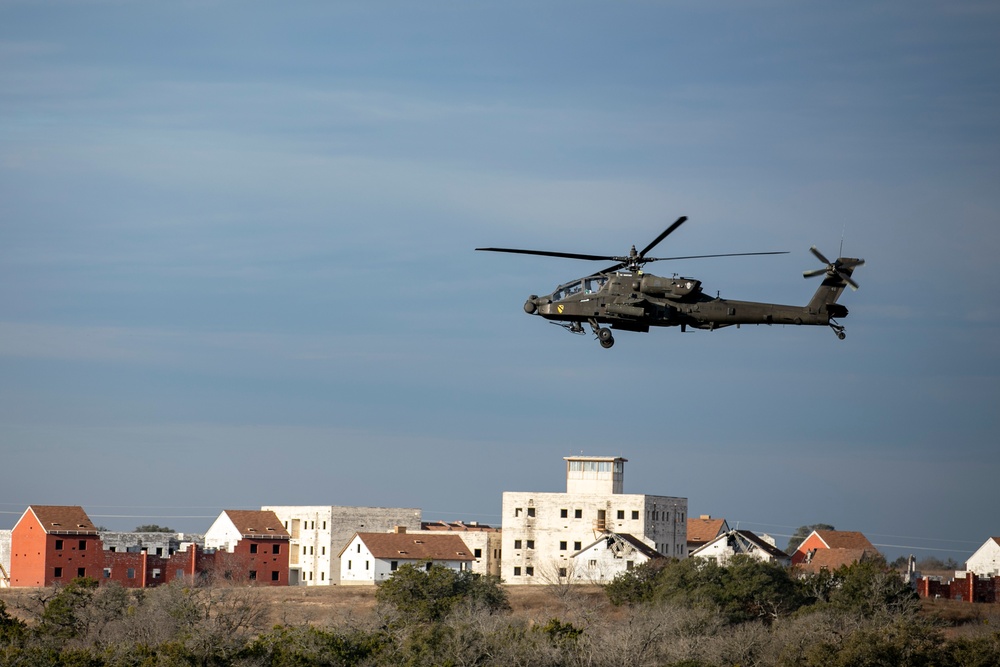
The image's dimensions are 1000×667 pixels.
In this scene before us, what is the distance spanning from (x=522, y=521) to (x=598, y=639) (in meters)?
51.8

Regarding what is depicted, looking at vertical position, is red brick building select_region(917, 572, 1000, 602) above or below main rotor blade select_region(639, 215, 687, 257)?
below

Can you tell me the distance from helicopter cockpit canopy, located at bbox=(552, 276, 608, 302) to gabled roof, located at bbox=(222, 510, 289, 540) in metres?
77.4

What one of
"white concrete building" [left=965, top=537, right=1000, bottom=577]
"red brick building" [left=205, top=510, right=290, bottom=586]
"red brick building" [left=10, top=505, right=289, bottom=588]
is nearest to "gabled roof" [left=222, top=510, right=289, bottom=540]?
"red brick building" [left=205, top=510, right=290, bottom=586]

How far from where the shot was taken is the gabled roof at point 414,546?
125375 millimetres

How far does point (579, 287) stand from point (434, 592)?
50466 mm

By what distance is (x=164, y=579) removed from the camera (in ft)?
401

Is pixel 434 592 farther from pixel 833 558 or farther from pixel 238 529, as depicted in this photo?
pixel 833 558

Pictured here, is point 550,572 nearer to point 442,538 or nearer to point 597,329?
point 442,538

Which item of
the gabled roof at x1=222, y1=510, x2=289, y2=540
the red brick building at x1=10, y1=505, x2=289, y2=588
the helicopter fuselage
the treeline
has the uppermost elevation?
the helicopter fuselage

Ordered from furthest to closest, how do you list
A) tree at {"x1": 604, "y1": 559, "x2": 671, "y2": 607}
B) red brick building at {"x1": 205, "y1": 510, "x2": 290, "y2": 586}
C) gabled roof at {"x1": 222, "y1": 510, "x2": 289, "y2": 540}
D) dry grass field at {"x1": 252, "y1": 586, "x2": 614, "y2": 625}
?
gabled roof at {"x1": 222, "y1": 510, "x2": 289, "y2": 540} → red brick building at {"x1": 205, "y1": 510, "x2": 290, "y2": 586} → tree at {"x1": 604, "y1": 559, "x2": 671, "y2": 607} → dry grass field at {"x1": 252, "y1": 586, "x2": 614, "y2": 625}

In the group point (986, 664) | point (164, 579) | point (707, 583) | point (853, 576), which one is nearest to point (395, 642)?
point (986, 664)

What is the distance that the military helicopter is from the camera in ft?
188

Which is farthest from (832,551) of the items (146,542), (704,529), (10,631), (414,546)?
(10,631)

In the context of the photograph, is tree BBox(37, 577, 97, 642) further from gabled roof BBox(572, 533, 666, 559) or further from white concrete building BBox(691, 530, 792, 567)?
white concrete building BBox(691, 530, 792, 567)
